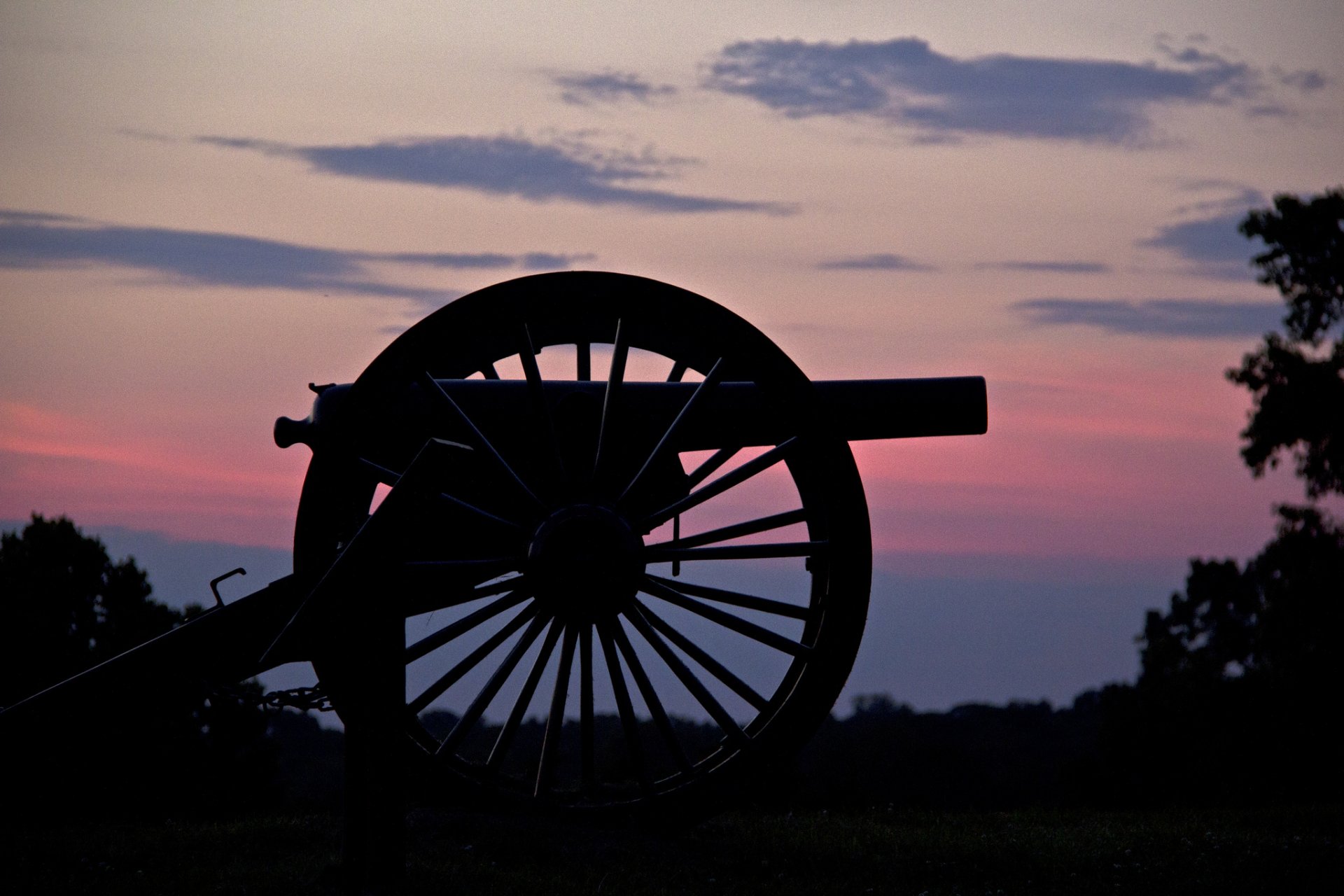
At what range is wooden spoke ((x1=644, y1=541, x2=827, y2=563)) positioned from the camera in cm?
780

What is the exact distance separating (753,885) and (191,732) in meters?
13.3

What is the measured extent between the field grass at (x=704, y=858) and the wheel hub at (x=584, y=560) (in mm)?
1707

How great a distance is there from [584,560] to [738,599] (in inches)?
38.0

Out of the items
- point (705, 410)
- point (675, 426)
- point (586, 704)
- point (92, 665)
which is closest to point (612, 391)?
point (675, 426)

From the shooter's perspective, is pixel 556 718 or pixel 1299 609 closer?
pixel 556 718

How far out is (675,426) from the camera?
7840 mm

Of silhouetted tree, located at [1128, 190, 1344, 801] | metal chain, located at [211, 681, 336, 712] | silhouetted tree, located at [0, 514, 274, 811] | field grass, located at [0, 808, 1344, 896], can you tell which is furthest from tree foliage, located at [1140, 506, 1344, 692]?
metal chain, located at [211, 681, 336, 712]

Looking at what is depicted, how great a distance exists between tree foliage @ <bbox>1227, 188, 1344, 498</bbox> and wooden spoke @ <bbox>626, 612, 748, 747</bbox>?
18.9m

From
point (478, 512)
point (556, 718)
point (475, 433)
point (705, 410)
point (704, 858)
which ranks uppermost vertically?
point (705, 410)

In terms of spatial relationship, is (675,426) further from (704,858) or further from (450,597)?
(704,858)

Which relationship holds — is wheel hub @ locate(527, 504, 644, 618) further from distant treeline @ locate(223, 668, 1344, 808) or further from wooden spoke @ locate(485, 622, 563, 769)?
distant treeline @ locate(223, 668, 1344, 808)

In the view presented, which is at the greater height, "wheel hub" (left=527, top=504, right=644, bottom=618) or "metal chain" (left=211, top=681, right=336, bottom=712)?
"wheel hub" (left=527, top=504, right=644, bottom=618)

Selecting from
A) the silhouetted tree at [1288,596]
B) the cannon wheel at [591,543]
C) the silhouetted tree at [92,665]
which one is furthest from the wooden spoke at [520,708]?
the silhouetted tree at [1288,596]

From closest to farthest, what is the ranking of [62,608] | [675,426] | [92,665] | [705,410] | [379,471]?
[675,426] < [379,471] < [705,410] < [92,665] < [62,608]
